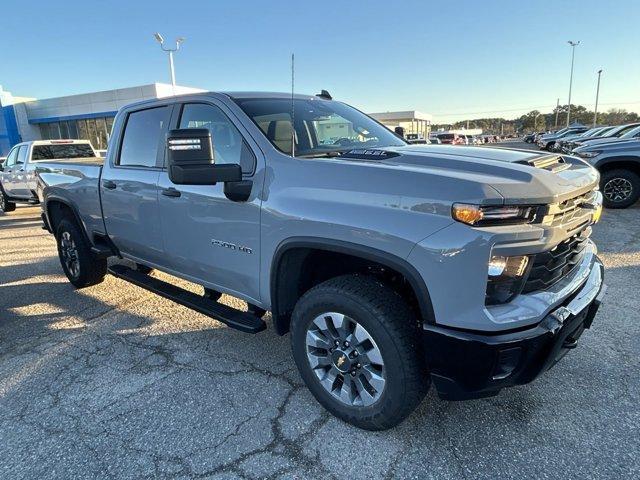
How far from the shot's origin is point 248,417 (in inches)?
107

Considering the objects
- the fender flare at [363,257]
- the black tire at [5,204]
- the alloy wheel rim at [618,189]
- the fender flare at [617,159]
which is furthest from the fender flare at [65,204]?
the alloy wheel rim at [618,189]

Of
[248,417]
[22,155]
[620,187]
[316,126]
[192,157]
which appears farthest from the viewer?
[22,155]

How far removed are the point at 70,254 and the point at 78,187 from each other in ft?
3.03

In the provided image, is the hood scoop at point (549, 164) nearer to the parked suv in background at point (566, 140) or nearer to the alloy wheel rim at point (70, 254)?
the alloy wheel rim at point (70, 254)

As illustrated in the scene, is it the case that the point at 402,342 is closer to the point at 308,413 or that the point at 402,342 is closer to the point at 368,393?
the point at 368,393

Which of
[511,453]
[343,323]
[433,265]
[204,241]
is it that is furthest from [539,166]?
[204,241]

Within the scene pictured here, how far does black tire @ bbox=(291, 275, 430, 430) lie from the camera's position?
2.26 meters

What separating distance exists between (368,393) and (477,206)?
3.96 feet

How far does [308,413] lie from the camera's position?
2.75 m

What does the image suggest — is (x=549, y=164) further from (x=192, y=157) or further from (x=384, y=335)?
(x=192, y=157)

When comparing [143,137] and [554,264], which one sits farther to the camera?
[143,137]

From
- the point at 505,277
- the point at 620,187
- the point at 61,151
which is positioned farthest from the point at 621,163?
the point at 61,151

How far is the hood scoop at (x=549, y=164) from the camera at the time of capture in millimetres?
2396

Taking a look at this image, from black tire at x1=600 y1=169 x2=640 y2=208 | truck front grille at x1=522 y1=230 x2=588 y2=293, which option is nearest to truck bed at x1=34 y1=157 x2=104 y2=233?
truck front grille at x1=522 y1=230 x2=588 y2=293
